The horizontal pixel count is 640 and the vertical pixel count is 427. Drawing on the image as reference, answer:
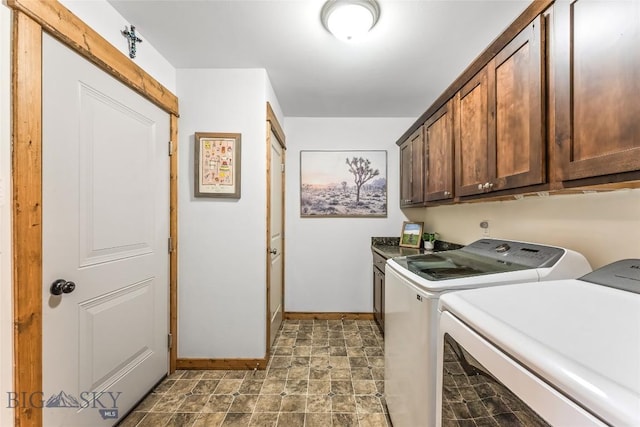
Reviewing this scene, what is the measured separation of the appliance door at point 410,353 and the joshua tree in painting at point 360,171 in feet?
5.76

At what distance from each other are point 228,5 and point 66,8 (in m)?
0.75

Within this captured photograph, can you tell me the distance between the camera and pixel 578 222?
1.28m

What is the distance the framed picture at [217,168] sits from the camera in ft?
6.88

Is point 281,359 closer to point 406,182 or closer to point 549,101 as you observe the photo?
point 406,182

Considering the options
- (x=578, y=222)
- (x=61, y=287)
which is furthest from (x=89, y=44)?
(x=578, y=222)

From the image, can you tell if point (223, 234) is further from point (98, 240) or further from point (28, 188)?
point (28, 188)

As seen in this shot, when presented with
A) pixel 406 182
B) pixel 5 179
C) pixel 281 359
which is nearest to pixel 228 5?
pixel 5 179

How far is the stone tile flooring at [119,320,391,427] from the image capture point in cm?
161

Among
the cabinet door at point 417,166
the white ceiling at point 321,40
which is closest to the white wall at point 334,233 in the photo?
the cabinet door at point 417,166

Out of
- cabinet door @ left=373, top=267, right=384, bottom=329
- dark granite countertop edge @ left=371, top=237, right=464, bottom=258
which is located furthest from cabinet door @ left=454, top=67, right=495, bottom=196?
cabinet door @ left=373, top=267, right=384, bottom=329

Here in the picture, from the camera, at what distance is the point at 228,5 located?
148 cm

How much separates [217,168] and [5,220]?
48.6 inches

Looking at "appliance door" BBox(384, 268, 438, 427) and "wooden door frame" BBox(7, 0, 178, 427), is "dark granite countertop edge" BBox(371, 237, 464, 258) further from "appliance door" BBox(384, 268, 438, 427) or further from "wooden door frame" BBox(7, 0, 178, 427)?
"wooden door frame" BBox(7, 0, 178, 427)

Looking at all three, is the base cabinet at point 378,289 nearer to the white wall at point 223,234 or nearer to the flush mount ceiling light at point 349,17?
the white wall at point 223,234
